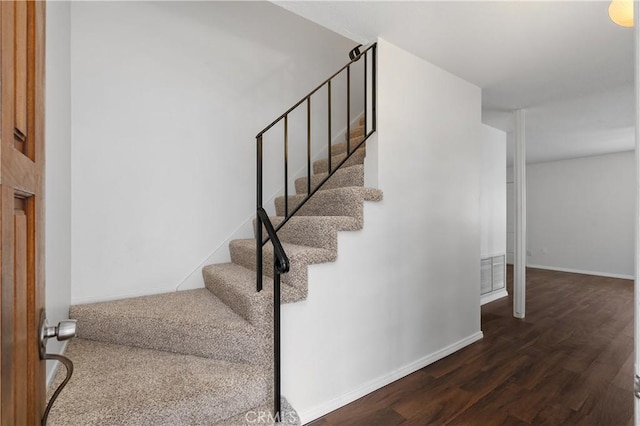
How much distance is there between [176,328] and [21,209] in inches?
55.4

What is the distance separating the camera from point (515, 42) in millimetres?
2188

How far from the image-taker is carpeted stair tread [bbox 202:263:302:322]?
5.41 feet

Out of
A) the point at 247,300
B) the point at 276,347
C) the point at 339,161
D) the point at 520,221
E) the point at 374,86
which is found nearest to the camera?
the point at 276,347

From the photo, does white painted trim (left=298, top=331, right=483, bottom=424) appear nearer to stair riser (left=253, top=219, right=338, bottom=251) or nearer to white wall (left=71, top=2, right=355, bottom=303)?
stair riser (left=253, top=219, right=338, bottom=251)

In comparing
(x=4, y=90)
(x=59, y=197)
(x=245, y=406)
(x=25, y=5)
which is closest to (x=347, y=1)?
(x=25, y=5)

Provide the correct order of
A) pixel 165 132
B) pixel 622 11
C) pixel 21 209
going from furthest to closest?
pixel 165 132, pixel 622 11, pixel 21 209

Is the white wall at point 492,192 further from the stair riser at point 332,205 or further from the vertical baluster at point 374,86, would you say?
the stair riser at point 332,205

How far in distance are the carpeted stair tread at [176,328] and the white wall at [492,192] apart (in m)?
3.88

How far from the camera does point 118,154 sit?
2.23 m

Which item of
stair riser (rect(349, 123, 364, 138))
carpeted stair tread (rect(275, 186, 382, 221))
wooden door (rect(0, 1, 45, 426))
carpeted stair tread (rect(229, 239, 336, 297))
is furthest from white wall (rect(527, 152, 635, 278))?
wooden door (rect(0, 1, 45, 426))

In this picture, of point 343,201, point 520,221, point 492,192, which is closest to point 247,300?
point 343,201

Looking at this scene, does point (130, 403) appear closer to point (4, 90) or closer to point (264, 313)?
point (264, 313)

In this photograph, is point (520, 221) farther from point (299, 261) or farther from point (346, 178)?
point (299, 261)

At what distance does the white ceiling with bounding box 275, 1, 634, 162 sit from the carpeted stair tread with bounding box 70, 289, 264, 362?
6.40 feet
